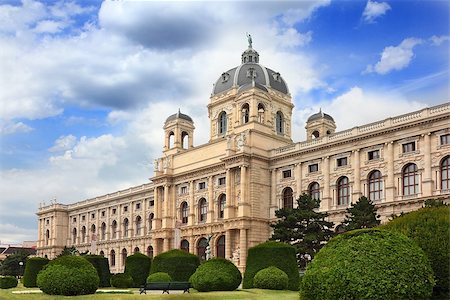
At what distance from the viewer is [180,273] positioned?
40438 millimetres

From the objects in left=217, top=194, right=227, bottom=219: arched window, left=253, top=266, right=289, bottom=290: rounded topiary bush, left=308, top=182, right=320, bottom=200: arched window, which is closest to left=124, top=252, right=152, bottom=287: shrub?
left=253, top=266, right=289, bottom=290: rounded topiary bush

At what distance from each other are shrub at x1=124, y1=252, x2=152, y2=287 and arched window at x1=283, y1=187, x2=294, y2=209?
21.4 meters

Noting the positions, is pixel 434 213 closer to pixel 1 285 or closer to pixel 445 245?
pixel 445 245

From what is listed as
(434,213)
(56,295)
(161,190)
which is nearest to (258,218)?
(161,190)

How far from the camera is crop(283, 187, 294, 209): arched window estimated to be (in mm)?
61619

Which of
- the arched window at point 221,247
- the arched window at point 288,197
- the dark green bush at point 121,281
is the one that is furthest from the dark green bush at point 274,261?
the arched window at point 221,247

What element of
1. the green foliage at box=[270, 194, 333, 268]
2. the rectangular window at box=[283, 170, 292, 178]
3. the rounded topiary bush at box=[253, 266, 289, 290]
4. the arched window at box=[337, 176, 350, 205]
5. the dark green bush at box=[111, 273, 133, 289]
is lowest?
the dark green bush at box=[111, 273, 133, 289]

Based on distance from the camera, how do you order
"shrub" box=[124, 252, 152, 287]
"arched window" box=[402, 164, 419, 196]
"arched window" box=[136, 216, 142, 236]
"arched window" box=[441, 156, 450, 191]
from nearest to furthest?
1. "shrub" box=[124, 252, 152, 287]
2. "arched window" box=[441, 156, 450, 191]
3. "arched window" box=[402, 164, 419, 196]
4. "arched window" box=[136, 216, 142, 236]

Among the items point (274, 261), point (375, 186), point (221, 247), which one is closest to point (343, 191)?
point (375, 186)

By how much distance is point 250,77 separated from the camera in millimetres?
75375

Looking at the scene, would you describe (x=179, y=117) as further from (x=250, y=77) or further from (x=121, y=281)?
(x=121, y=281)

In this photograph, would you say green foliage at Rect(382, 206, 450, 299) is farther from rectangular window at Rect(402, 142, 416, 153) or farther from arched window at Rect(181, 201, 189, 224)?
arched window at Rect(181, 201, 189, 224)

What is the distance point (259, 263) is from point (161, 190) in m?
42.3

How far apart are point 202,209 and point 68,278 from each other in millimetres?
41176
